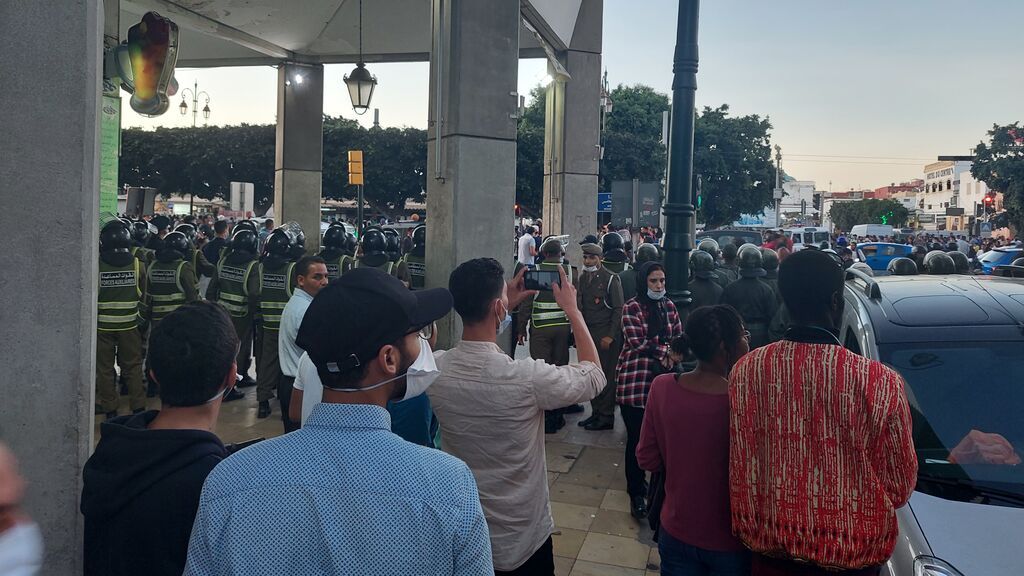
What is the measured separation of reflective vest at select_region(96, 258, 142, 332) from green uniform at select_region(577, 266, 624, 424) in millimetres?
4689

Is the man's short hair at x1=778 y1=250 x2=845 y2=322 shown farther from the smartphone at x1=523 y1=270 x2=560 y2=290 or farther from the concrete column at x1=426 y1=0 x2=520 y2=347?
the concrete column at x1=426 y1=0 x2=520 y2=347

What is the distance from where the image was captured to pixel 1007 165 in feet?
127

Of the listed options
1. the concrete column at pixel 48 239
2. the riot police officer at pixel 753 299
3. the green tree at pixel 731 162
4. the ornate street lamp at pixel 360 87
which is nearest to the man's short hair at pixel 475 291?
the concrete column at pixel 48 239

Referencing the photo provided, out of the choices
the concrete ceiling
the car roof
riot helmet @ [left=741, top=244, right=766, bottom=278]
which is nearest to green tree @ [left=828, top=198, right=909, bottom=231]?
the concrete ceiling

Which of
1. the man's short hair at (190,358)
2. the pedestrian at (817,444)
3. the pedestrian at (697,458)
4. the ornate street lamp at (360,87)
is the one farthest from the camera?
the ornate street lamp at (360,87)

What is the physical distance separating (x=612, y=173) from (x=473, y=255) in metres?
35.9

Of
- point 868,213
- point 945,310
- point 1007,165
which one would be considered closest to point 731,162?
point 1007,165

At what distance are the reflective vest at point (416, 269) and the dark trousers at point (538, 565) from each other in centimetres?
775

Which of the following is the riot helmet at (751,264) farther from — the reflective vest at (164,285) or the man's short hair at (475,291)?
the reflective vest at (164,285)

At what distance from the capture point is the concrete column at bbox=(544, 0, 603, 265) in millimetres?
15414

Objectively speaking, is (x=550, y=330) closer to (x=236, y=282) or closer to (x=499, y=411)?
(x=236, y=282)

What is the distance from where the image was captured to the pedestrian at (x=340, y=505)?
150cm

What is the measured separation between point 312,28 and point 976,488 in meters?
14.7

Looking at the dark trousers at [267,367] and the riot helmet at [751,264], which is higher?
the riot helmet at [751,264]
